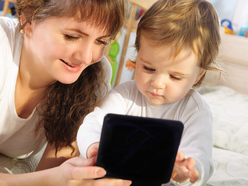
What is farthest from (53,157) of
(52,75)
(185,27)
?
(185,27)

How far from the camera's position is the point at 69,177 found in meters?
0.72

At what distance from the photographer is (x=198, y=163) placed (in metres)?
0.72

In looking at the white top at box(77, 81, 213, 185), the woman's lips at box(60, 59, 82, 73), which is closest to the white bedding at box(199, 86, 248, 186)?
the white top at box(77, 81, 213, 185)

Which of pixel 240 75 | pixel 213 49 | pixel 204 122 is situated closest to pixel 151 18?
pixel 213 49

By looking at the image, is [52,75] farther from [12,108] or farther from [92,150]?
[92,150]

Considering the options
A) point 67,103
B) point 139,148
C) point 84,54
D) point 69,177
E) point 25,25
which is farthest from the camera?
point 67,103

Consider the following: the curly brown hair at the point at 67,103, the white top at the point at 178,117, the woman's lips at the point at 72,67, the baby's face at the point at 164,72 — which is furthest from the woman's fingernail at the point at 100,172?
the curly brown hair at the point at 67,103

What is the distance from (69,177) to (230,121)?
0.97 metres

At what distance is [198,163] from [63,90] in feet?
1.88

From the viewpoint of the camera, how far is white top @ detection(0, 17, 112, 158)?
1.00m

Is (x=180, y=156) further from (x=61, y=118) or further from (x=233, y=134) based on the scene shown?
(x=233, y=134)

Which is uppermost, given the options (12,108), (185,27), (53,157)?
(185,27)

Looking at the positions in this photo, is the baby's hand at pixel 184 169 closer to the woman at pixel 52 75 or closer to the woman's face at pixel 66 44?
the woman at pixel 52 75

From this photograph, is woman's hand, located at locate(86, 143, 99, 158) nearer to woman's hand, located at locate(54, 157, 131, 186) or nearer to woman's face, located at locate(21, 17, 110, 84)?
woman's hand, located at locate(54, 157, 131, 186)
